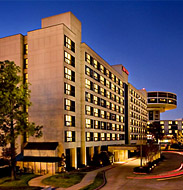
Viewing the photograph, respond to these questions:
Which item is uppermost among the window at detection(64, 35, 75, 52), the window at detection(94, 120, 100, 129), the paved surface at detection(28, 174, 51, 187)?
the window at detection(64, 35, 75, 52)

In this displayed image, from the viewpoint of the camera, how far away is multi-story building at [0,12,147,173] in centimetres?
4462

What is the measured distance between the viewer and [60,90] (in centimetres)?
4516

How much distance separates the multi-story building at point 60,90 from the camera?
4462 cm

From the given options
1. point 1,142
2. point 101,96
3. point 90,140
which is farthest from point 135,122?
point 1,142

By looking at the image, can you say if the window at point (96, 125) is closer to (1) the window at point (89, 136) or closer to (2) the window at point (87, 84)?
(1) the window at point (89, 136)

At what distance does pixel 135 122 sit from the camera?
98625 mm

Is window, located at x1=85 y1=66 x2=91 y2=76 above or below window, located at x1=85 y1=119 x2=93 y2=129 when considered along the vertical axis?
above

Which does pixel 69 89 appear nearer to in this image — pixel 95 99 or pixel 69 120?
pixel 69 120

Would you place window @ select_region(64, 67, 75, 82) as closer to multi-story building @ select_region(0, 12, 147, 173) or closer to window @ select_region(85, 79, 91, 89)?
multi-story building @ select_region(0, 12, 147, 173)

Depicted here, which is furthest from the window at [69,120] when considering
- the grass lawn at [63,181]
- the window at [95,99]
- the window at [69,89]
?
the grass lawn at [63,181]

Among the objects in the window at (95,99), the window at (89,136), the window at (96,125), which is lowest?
the window at (89,136)

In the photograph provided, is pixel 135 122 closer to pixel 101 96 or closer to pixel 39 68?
pixel 101 96

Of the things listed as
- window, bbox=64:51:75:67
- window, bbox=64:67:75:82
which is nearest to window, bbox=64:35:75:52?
window, bbox=64:51:75:67

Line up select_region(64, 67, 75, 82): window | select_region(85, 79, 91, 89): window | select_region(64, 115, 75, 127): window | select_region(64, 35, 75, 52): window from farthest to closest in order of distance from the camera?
select_region(85, 79, 91, 89): window
select_region(64, 35, 75, 52): window
select_region(64, 67, 75, 82): window
select_region(64, 115, 75, 127): window
